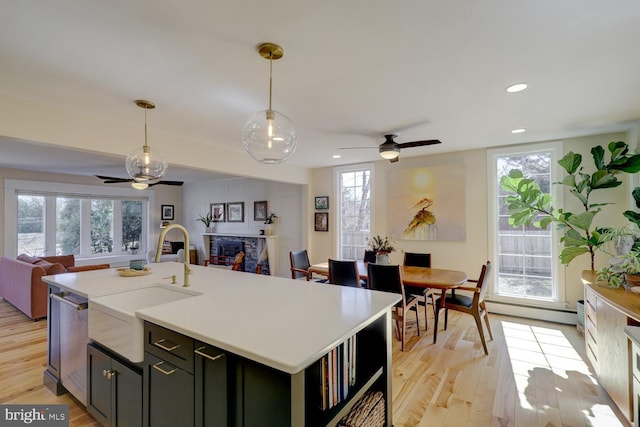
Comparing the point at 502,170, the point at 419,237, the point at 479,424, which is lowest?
the point at 479,424

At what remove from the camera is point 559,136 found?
12.4 feet

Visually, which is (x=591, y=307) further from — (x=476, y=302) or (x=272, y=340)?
(x=272, y=340)

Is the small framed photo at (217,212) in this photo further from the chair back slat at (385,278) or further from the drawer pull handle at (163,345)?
the drawer pull handle at (163,345)

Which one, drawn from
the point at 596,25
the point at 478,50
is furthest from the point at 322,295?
the point at 596,25

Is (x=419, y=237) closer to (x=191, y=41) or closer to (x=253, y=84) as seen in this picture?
(x=253, y=84)

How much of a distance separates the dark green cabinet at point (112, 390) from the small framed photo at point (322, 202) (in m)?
4.44

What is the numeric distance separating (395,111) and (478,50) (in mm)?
1062

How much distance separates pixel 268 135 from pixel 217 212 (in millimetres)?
6402

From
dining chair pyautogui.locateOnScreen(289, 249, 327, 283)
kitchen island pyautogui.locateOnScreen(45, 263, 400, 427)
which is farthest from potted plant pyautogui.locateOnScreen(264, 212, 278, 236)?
kitchen island pyautogui.locateOnScreen(45, 263, 400, 427)

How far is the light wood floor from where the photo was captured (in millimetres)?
2088

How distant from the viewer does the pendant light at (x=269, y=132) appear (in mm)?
1785

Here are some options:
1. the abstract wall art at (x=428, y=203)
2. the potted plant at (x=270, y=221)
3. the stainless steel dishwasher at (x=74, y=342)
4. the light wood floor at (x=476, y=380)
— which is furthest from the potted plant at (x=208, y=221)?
the stainless steel dishwasher at (x=74, y=342)

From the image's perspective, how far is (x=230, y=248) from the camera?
7.41 metres

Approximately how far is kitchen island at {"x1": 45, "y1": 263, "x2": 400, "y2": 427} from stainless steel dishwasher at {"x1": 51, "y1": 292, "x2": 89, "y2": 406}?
0.09 meters
